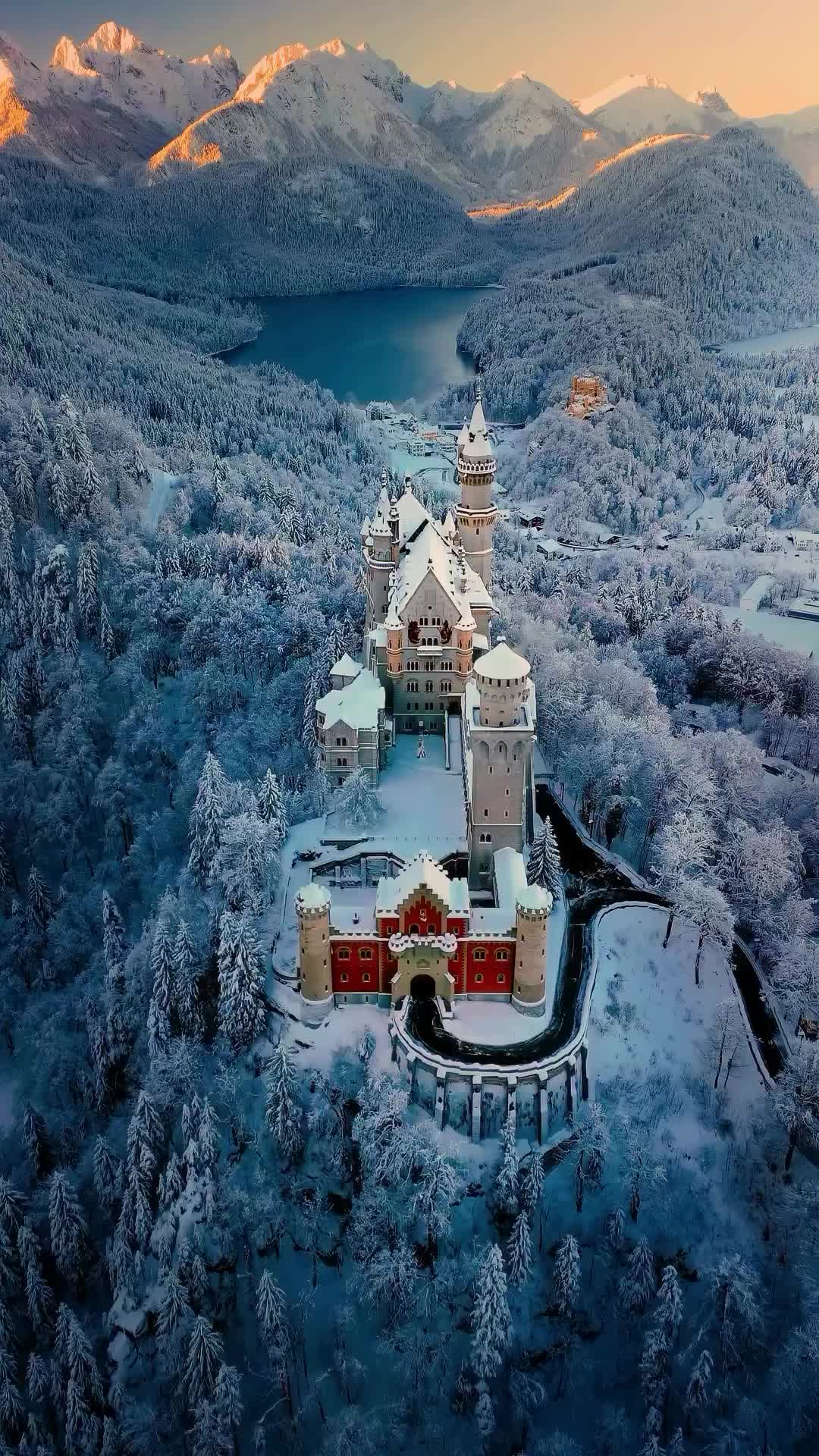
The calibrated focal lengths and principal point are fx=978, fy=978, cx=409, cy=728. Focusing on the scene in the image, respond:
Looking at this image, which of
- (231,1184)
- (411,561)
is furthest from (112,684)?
(231,1184)

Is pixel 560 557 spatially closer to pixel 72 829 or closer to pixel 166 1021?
pixel 72 829

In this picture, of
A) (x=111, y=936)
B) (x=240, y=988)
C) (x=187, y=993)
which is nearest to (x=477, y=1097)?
(x=240, y=988)

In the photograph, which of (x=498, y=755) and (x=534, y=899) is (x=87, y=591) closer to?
(x=498, y=755)

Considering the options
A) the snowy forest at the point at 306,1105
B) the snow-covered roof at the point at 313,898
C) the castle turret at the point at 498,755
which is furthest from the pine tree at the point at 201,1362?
the castle turret at the point at 498,755

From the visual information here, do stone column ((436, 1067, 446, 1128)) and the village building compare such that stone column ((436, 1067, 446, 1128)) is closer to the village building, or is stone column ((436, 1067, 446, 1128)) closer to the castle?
the castle

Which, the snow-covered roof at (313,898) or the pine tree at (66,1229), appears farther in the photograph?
the pine tree at (66,1229)

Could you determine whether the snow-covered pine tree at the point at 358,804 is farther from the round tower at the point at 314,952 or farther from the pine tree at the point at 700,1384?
the pine tree at the point at 700,1384

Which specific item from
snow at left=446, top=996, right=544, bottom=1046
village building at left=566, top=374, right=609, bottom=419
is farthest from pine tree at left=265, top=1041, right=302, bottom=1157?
village building at left=566, top=374, right=609, bottom=419
